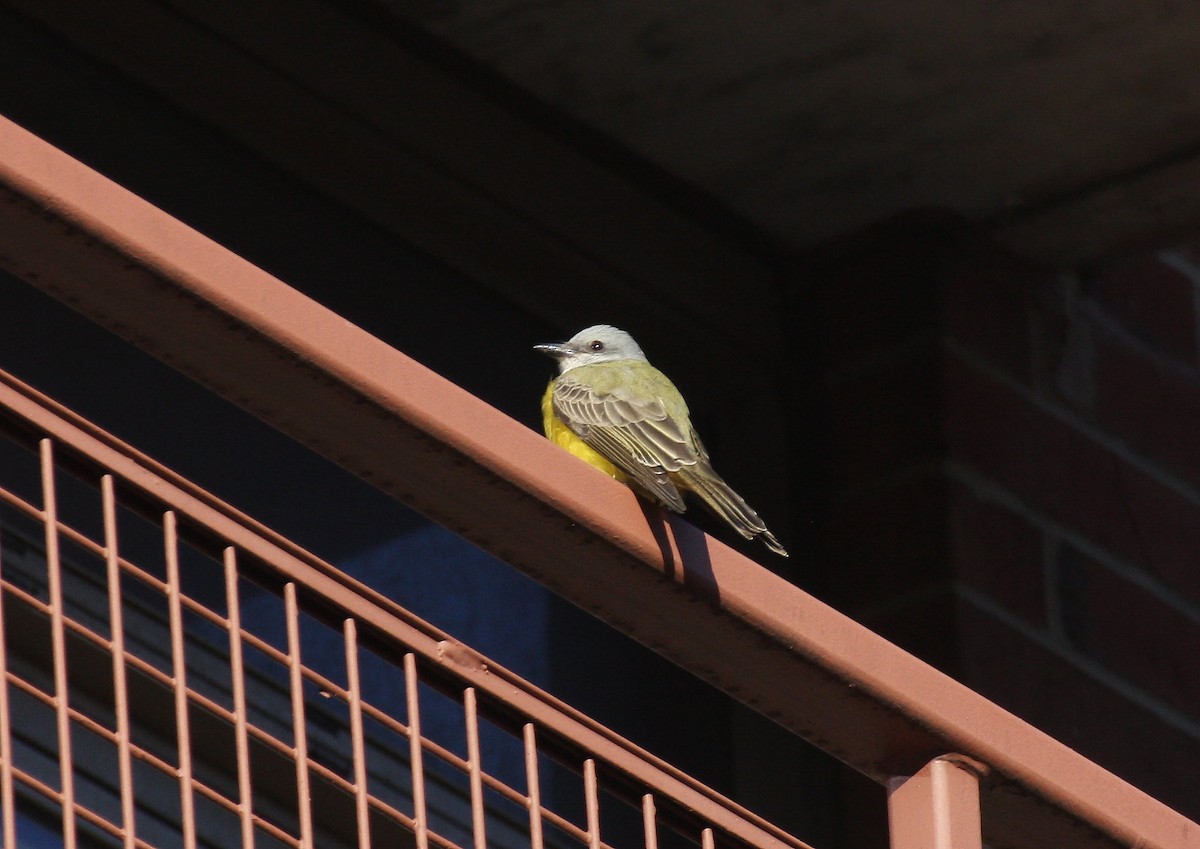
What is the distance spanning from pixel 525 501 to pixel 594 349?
10.7 feet

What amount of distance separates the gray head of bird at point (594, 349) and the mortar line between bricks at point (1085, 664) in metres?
1.06

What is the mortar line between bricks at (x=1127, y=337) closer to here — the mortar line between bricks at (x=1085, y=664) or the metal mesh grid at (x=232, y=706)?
the mortar line between bricks at (x=1085, y=664)

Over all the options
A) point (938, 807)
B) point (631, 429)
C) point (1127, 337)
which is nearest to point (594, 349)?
point (631, 429)

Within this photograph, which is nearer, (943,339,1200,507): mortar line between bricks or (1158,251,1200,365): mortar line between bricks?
(943,339,1200,507): mortar line between bricks

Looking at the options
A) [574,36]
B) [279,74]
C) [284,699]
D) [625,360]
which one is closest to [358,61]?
[279,74]

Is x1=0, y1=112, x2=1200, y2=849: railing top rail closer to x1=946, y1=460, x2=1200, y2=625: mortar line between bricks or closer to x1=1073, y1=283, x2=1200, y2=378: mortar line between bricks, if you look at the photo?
x1=946, y1=460, x2=1200, y2=625: mortar line between bricks

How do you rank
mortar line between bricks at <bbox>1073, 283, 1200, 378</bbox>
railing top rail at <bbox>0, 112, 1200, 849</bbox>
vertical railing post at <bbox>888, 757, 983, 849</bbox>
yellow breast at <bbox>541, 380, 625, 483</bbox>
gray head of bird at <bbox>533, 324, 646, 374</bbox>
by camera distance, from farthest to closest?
mortar line between bricks at <bbox>1073, 283, 1200, 378</bbox> < gray head of bird at <bbox>533, 324, 646, 374</bbox> < yellow breast at <bbox>541, 380, 625, 483</bbox> < vertical railing post at <bbox>888, 757, 983, 849</bbox> < railing top rail at <bbox>0, 112, 1200, 849</bbox>

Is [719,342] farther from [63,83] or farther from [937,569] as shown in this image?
[63,83]

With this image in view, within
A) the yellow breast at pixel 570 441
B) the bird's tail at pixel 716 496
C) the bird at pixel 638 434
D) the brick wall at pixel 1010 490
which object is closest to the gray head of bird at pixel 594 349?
the bird at pixel 638 434

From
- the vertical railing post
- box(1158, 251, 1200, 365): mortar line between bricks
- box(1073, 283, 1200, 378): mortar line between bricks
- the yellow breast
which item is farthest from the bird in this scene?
box(1158, 251, 1200, 365): mortar line between bricks

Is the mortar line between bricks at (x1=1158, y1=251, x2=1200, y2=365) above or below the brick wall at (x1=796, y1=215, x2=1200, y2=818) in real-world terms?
above

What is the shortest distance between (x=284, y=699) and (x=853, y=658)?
3.16 m

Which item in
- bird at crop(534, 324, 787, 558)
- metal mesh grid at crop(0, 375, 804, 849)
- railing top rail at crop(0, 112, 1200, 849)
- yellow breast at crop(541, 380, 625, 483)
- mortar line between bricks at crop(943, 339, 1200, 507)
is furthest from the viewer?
mortar line between bricks at crop(943, 339, 1200, 507)

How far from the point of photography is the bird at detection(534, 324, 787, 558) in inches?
171
